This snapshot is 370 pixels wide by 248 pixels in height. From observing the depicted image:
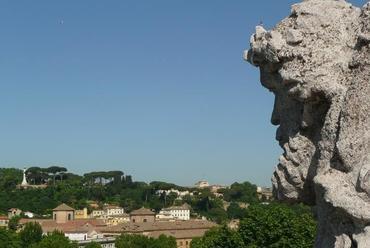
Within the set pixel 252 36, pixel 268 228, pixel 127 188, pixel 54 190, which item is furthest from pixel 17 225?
pixel 252 36

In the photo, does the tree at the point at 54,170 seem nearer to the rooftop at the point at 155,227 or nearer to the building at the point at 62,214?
the building at the point at 62,214

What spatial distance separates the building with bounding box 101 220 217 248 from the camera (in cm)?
8319

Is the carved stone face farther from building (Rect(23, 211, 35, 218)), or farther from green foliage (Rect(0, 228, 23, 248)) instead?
building (Rect(23, 211, 35, 218))

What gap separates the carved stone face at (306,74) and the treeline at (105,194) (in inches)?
4384

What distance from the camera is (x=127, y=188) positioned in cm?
15000

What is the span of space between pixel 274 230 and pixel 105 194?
120765mm

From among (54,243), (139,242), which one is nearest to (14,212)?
(139,242)

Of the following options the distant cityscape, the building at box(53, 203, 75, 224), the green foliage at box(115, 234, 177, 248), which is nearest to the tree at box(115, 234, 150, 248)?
the green foliage at box(115, 234, 177, 248)

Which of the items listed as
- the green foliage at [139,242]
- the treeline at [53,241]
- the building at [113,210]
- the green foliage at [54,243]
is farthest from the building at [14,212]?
the green foliage at [54,243]

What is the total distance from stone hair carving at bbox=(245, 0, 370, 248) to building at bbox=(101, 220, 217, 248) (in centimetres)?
7785

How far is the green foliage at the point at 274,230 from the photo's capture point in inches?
1057

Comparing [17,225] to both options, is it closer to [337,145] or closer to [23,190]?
[23,190]

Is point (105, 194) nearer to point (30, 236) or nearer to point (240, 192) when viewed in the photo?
point (240, 192)

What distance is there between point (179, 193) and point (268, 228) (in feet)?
424
